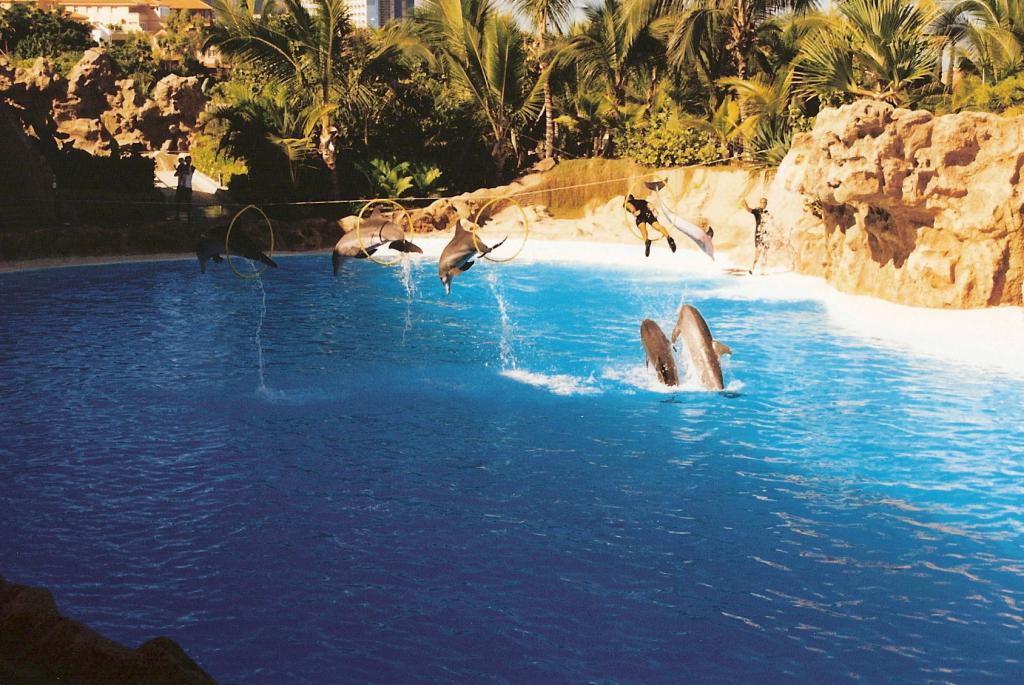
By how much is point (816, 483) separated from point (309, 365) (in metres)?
6.89

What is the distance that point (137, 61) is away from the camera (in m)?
44.5

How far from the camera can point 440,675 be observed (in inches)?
220

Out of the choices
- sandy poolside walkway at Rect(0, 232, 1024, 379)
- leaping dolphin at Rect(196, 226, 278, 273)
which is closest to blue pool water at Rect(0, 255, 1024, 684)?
sandy poolside walkway at Rect(0, 232, 1024, 379)

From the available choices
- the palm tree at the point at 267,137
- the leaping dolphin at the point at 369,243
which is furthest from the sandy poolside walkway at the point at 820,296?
the leaping dolphin at the point at 369,243

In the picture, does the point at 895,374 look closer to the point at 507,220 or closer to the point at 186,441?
the point at 186,441

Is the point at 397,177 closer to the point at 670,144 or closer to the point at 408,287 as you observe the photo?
the point at 670,144

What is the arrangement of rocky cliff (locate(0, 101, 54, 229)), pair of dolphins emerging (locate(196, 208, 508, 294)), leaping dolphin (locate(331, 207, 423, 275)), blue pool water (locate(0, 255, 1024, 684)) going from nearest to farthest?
blue pool water (locate(0, 255, 1024, 684)), pair of dolphins emerging (locate(196, 208, 508, 294)), leaping dolphin (locate(331, 207, 423, 275)), rocky cliff (locate(0, 101, 54, 229))

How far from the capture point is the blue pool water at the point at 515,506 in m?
5.98

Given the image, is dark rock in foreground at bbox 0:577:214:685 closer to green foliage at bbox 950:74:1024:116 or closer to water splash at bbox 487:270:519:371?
water splash at bbox 487:270:519:371

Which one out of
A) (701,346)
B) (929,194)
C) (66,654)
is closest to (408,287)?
(929,194)

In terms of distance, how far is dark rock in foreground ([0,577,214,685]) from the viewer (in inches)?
145

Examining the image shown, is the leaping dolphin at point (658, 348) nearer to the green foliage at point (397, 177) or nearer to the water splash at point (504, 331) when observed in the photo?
the water splash at point (504, 331)

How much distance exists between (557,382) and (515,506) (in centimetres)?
421

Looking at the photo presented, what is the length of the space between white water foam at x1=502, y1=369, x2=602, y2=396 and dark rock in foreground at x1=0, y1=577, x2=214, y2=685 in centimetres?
794
